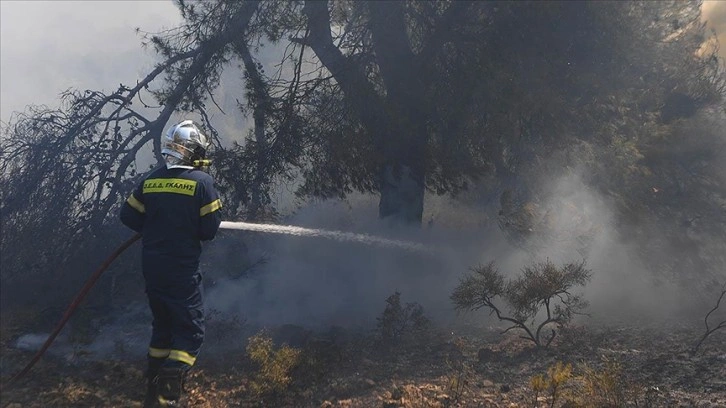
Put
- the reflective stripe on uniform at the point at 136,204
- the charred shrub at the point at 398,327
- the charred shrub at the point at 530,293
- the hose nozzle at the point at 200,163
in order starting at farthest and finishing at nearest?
the charred shrub at the point at 398,327
the charred shrub at the point at 530,293
the hose nozzle at the point at 200,163
the reflective stripe on uniform at the point at 136,204

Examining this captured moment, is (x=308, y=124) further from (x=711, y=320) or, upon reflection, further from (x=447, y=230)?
(x=711, y=320)

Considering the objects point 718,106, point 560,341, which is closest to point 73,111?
point 560,341

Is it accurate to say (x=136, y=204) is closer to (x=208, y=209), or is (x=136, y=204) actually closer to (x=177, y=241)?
(x=177, y=241)

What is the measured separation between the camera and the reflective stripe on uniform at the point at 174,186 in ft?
12.9

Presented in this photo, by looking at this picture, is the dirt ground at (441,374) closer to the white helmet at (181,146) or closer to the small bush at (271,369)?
the small bush at (271,369)

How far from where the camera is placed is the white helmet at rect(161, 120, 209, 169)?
412 cm

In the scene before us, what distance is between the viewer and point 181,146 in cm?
412

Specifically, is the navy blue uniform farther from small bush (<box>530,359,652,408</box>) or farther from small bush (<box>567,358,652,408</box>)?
small bush (<box>567,358,652,408</box>)

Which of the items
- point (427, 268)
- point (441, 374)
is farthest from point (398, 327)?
point (427, 268)

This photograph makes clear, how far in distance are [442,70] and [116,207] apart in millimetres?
4835

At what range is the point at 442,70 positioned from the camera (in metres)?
7.19

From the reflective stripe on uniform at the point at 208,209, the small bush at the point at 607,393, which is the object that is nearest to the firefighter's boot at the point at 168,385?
the reflective stripe on uniform at the point at 208,209

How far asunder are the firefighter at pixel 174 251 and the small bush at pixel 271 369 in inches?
32.8

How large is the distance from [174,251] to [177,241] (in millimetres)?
72
